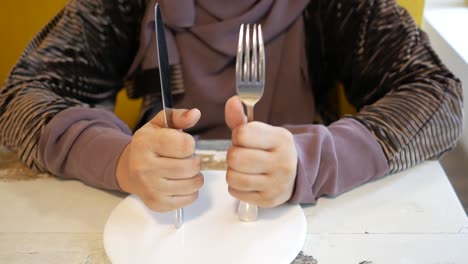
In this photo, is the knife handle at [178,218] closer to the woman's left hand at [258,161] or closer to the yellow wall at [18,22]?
the woman's left hand at [258,161]

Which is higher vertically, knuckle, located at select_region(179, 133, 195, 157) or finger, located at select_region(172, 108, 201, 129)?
finger, located at select_region(172, 108, 201, 129)

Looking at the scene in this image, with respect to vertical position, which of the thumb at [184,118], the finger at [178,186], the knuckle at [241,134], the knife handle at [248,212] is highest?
the thumb at [184,118]

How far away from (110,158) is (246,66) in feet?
0.76

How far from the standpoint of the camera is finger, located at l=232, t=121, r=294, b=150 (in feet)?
1.69

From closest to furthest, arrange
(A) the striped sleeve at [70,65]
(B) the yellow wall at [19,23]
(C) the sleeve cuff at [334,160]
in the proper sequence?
(C) the sleeve cuff at [334,160] → (A) the striped sleeve at [70,65] → (B) the yellow wall at [19,23]

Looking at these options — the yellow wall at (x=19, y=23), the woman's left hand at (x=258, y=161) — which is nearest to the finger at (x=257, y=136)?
the woman's left hand at (x=258, y=161)

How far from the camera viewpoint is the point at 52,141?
681 mm

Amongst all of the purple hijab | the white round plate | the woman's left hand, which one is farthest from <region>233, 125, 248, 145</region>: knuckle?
the purple hijab

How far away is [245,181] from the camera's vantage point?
0.54 m

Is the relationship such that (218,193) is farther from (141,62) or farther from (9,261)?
(141,62)

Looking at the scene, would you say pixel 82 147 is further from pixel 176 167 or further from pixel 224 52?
pixel 224 52

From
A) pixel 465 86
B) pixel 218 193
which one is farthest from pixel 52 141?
pixel 465 86

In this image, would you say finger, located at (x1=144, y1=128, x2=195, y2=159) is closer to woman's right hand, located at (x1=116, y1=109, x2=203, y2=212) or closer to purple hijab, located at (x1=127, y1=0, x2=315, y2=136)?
woman's right hand, located at (x1=116, y1=109, x2=203, y2=212)

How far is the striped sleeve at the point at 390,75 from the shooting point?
681mm
